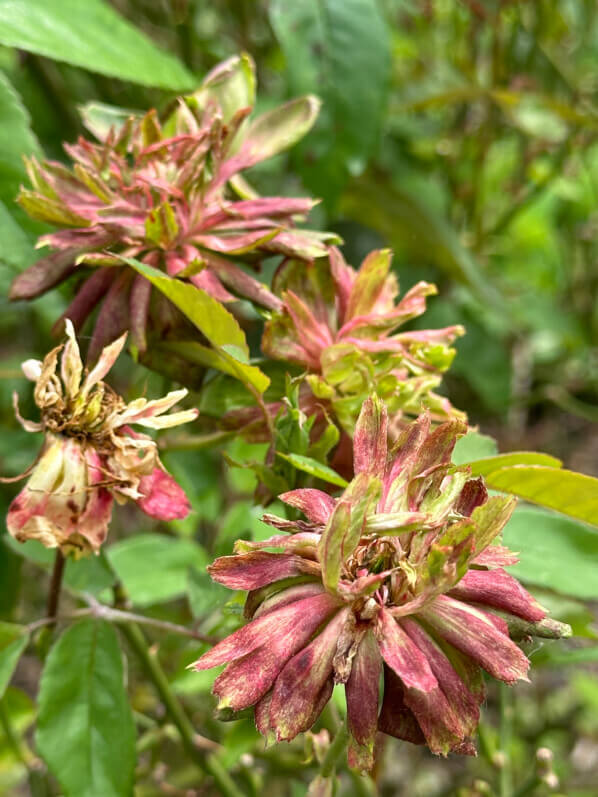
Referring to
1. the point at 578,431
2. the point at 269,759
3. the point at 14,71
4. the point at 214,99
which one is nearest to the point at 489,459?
the point at 214,99

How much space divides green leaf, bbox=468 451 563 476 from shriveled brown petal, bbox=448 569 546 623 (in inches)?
4.1

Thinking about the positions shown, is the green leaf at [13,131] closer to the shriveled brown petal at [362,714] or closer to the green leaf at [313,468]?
the green leaf at [313,468]

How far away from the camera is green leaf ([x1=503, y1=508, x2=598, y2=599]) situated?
625mm

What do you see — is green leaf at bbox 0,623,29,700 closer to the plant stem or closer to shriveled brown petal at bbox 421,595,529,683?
the plant stem

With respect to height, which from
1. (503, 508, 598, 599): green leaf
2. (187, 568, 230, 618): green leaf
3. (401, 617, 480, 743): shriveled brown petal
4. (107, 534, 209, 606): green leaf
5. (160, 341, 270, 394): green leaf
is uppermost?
(160, 341, 270, 394): green leaf

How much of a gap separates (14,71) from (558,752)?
147 cm

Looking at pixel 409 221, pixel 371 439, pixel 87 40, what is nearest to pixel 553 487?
pixel 371 439

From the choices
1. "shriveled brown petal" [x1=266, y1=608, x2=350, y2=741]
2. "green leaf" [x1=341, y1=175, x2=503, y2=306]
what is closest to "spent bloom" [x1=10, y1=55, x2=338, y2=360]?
"shriveled brown petal" [x1=266, y1=608, x2=350, y2=741]

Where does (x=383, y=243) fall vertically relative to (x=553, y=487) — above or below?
below

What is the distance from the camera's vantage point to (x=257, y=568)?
45 cm

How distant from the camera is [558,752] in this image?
1660 millimetres

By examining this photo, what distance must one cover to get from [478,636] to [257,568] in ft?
0.37

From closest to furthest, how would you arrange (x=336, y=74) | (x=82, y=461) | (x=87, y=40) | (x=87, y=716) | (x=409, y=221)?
(x=82, y=461) < (x=87, y=716) < (x=87, y=40) < (x=336, y=74) < (x=409, y=221)

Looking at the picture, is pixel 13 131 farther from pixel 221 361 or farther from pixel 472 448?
pixel 472 448
